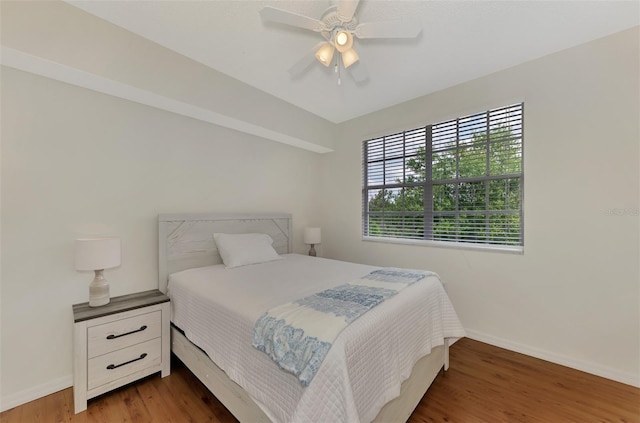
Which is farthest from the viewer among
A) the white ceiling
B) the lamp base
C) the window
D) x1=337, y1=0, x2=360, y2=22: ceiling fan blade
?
the window

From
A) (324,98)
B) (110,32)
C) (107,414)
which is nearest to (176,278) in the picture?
(107,414)

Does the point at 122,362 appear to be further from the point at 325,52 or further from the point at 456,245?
the point at 456,245

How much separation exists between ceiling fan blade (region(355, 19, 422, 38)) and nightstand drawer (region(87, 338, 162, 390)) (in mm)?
2626

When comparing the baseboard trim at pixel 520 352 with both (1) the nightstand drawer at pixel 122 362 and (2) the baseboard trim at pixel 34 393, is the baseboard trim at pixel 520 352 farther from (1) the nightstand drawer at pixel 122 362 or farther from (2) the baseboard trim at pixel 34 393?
(1) the nightstand drawer at pixel 122 362

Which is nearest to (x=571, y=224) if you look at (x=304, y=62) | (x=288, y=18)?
(x=304, y=62)

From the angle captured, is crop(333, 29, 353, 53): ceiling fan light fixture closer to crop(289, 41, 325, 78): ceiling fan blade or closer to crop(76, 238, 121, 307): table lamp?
crop(289, 41, 325, 78): ceiling fan blade

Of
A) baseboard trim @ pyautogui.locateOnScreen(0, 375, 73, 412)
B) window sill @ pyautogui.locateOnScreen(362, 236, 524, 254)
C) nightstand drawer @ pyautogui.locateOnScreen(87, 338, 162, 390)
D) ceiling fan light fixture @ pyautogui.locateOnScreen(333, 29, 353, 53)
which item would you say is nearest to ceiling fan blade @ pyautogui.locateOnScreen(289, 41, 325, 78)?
ceiling fan light fixture @ pyautogui.locateOnScreen(333, 29, 353, 53)

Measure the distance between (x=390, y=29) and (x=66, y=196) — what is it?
2.55 meters

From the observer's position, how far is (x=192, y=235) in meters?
2.62

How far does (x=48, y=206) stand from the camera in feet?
6.21

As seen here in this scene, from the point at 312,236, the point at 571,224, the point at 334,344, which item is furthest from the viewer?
the point at 312,236

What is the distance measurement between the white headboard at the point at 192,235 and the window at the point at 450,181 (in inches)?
65.0

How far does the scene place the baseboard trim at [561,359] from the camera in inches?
76.9

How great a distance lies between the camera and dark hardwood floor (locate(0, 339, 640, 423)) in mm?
1639
